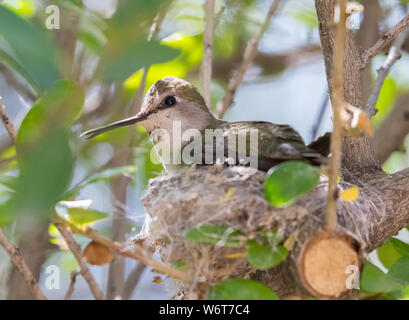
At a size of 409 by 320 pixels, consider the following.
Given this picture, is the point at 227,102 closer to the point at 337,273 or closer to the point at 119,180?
the point at 119,180

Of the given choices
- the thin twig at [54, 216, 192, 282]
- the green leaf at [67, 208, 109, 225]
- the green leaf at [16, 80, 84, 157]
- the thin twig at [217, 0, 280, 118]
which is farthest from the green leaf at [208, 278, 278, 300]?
the thin twig at [217, 0, 280, 118]

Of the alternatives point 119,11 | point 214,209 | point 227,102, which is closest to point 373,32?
point 227,102

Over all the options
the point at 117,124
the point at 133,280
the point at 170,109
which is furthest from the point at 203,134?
the point at 133,280

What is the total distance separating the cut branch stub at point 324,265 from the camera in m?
1.82

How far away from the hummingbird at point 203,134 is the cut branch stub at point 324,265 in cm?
39

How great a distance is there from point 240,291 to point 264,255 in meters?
0.13

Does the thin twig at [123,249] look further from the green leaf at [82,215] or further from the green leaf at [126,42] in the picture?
the green leaf at [126,42]

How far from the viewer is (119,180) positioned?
3480mm

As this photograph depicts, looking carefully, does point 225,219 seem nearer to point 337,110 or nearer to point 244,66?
point 337,110

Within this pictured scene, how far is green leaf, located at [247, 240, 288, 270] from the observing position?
1.77 meters

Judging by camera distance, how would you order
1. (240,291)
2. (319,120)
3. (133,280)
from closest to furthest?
(240,291), (133,280), (319,120)

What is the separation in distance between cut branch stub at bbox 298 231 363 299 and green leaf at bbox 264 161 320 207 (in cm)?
21

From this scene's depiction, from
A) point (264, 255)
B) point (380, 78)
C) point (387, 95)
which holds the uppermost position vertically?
point (387, 95)

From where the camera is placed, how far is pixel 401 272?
6.95 feet
